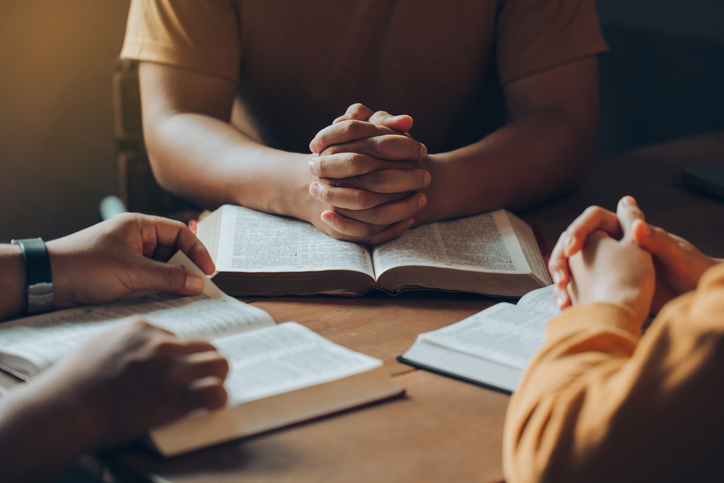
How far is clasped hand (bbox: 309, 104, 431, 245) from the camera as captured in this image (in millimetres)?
834

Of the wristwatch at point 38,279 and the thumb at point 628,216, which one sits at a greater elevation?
the thumb at point 628,216

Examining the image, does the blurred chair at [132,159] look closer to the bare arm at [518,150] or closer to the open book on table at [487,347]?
the bare arm at [518,150]

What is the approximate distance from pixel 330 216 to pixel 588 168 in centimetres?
58

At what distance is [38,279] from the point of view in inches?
25.3

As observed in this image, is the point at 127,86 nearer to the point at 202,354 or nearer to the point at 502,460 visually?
the point at 202,354

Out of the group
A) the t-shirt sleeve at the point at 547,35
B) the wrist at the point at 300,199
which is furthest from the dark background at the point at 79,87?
the wrist at the point at 300,199

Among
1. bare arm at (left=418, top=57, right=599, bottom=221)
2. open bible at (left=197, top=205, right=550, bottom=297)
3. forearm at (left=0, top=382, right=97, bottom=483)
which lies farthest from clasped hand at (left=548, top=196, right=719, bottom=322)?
forearm at (left=0, top=382, right=97, bottom=483)

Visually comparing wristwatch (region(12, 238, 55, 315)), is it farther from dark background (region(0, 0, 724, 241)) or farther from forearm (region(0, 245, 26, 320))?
dark background (region(0, 0, 724, 241))

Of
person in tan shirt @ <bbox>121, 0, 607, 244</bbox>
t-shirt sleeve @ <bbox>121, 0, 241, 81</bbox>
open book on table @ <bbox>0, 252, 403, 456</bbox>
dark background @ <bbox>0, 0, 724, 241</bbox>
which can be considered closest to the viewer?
open book on table @ <bbox>0, 252, 403, 456</bbox>

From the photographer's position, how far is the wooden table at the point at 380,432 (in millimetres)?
406

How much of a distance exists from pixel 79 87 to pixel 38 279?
1047 mm

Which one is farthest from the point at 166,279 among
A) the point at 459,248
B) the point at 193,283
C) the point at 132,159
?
the point at 132,159

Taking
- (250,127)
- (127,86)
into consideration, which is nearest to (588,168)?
(250,127)

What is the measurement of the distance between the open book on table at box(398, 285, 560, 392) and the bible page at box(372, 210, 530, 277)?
12 centimetres
